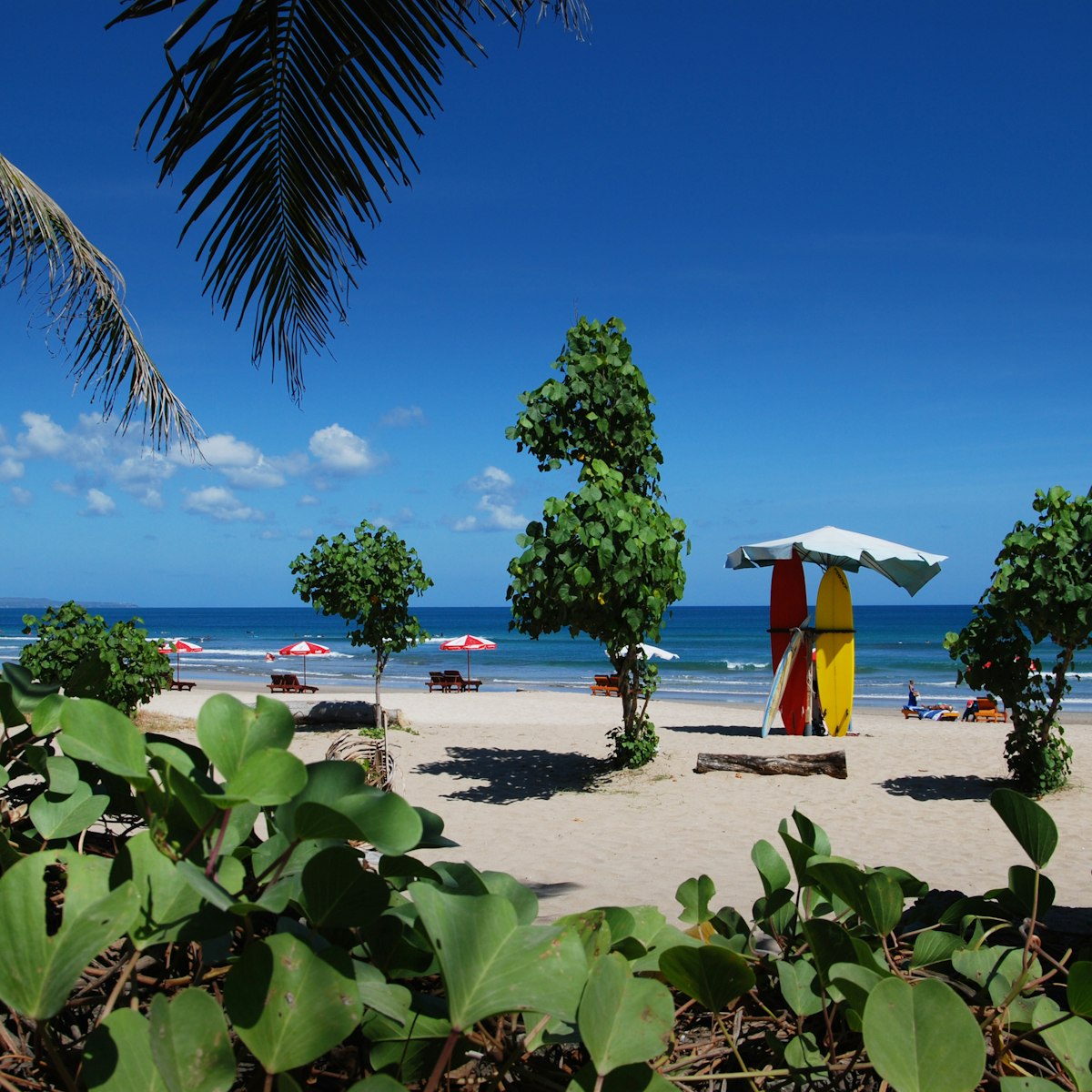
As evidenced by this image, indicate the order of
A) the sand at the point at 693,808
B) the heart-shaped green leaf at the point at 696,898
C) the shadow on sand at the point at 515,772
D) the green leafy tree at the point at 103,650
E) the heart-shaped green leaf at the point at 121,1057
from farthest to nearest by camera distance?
1. the green leafy tree at the point at 103,650
2. the shadow on sand at the point at 515,772
3. the sand at the point at 693,808
4. the heart-shaped green leaf at the point at 696,898
5. the heart-shaped green leaf at the point at 121,1057

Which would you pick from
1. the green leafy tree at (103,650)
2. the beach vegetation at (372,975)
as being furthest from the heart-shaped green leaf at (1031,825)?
the green leafy tree at (103,650)

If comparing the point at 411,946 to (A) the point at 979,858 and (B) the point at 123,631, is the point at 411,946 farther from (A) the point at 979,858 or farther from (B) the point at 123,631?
(B) the point at 123,631

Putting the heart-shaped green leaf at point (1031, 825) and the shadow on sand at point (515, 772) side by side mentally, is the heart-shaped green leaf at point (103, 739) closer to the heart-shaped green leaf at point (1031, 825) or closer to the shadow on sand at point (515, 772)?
the heart-shaped green leaf at point (1031, 825)

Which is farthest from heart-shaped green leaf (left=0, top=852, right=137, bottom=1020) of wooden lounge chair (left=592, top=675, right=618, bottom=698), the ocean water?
wooden lounge chair (left=592, top=675, right=618, bottom=698)

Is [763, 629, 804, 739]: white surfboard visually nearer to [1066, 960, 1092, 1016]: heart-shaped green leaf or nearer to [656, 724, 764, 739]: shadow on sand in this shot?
[656, 724, 764, 739]: shadow on sand

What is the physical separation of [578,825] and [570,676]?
3401cm

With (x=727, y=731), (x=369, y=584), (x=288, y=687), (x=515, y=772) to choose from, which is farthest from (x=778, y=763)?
(x=288, y=687)

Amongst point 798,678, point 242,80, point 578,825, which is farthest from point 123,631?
point 242,80

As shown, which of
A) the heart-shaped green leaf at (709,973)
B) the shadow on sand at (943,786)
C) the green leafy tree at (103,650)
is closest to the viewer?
the heart-shaped green leaf at (709,973)

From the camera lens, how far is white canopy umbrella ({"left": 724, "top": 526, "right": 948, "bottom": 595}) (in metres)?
13.0

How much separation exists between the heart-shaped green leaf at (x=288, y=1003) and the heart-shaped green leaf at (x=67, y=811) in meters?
0.29

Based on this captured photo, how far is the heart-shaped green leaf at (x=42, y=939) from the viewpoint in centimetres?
45

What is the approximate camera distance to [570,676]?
137ft

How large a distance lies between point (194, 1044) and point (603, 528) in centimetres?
814
